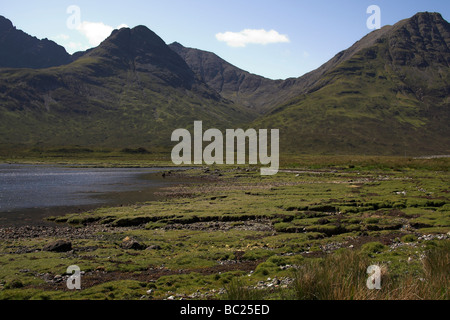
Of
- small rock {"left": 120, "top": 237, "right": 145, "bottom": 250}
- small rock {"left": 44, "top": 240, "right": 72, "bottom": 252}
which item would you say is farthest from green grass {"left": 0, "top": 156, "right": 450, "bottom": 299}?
small rock {"left": 44, "top": 240, "right": 72, "bottom": 252}

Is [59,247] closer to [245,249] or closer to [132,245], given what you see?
[132,245]

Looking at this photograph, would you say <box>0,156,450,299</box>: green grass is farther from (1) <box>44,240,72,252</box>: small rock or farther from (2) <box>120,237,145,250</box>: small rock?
(1) <box>44,240,72,252</box>: small rock

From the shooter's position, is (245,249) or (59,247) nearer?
(59,247)

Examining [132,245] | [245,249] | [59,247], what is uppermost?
[59,247]

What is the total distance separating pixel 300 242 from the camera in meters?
25.2

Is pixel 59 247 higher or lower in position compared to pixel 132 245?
higher

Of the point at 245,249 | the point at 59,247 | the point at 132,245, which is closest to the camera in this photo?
the point at 59,247

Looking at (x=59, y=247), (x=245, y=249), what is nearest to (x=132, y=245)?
(x=59, y=247)

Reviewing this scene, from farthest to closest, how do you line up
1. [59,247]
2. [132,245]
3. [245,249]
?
1. [132,245]
2. [245,249]
3. [59,247]

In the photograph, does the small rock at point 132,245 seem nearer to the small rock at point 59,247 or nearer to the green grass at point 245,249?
the green grass at point 245,249

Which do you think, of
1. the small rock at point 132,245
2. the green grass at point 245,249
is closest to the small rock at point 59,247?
the green grass at point 245,249
